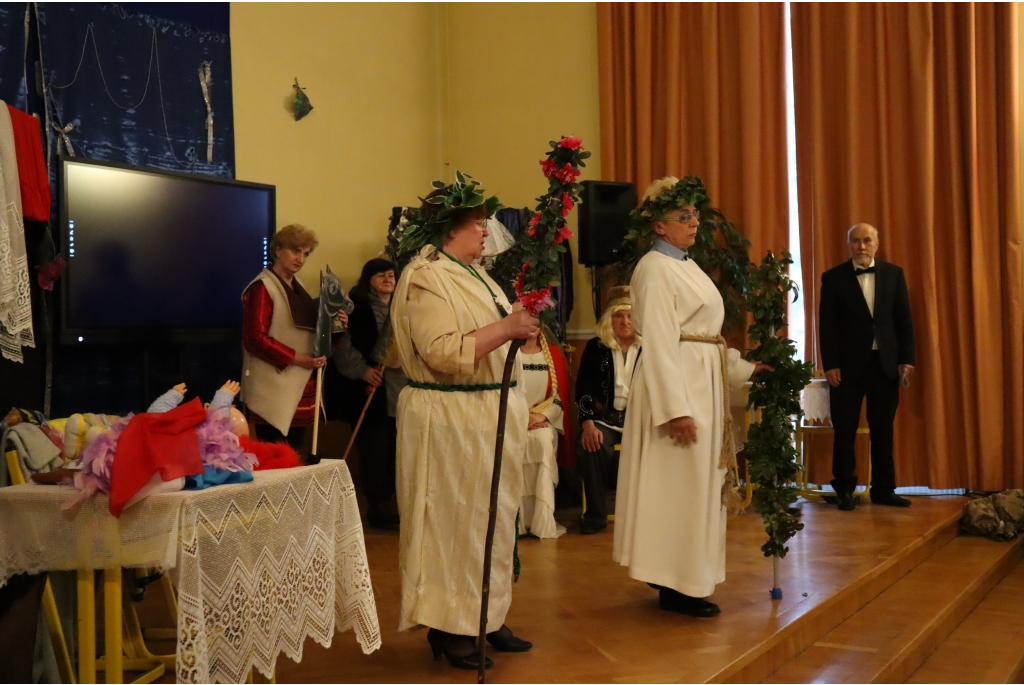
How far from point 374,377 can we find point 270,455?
2.56 m

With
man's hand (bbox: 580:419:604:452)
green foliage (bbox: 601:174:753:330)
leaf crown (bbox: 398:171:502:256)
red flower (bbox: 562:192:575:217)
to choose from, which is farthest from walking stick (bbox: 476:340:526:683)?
green foliage (bbox: 601:174:753:330)

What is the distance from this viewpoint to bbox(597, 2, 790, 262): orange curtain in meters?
6.69

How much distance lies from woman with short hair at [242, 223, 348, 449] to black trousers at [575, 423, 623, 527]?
5.05ft

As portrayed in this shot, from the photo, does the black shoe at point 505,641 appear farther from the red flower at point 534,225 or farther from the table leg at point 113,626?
the red flower at point 534,225

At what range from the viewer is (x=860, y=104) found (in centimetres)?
644

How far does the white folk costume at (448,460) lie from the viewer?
291cm

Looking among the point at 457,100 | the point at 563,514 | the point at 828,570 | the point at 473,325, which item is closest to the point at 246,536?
the point at 473,325

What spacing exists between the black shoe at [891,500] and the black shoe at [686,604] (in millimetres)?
2623

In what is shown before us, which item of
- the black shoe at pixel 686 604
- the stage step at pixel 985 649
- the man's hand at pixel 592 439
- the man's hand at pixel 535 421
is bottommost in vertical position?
the stage step at pixel 985 649

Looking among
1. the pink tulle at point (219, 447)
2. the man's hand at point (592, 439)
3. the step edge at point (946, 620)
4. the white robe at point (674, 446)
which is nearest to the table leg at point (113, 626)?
the pink tulle at point (219, 447)

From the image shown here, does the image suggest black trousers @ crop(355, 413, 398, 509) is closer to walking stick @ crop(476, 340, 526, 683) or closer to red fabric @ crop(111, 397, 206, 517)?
walking stick @ crop(476, 340, 526, 683)

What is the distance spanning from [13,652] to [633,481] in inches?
80.0

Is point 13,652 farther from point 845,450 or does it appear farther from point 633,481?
point 845,450

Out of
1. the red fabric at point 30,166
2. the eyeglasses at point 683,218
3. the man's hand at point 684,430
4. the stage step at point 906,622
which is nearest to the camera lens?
the stage step at point 906,622
